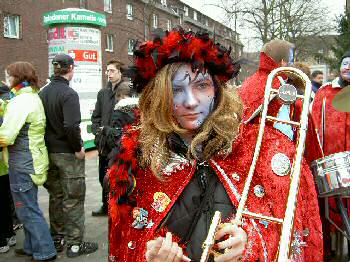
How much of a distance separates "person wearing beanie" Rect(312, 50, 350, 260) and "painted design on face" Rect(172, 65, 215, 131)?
224cm

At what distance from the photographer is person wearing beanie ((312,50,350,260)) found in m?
3.68

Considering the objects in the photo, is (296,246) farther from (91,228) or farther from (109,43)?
(109,43)

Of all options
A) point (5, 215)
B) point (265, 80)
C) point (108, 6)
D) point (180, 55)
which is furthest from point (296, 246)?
point (108, 6)

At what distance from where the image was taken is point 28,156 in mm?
4113

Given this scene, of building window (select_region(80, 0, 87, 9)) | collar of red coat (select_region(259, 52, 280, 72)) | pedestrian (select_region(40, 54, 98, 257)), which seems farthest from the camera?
building window (select_region(80, 0, 87, 9))

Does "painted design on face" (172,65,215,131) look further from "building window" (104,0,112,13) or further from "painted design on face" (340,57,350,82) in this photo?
"building window" (104,0,112,13)

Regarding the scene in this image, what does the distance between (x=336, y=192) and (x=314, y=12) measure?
72.3 ft

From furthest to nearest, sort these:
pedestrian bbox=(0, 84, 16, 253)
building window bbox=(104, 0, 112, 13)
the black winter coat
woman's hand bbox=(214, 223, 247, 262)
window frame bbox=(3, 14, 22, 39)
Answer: building window bbox=(104, 0, 112, 13) → window frame bbox=(3, 14, 22, 39) → the black winter coat → pedestrian bbox=(0, 84, 16, 253) → woman's hand bbox=(214, 223, 247, 262)

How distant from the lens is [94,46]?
10.5 m

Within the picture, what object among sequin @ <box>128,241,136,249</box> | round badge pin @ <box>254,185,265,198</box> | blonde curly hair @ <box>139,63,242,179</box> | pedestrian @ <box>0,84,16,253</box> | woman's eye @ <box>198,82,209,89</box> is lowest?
pedestrian @ <box>0,84,16,253</box>

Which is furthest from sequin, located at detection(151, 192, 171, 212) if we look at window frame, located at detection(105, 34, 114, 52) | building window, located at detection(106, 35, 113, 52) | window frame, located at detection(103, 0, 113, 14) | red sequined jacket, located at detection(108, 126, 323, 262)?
window frame, located at detection(103, 0, 113, 14)

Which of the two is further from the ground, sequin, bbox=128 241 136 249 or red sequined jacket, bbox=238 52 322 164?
red sequined jacket, bbox=238 52 322 164

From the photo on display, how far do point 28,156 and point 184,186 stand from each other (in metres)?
2.81

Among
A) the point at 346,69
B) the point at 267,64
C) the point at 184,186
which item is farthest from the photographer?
the point at 346,69
